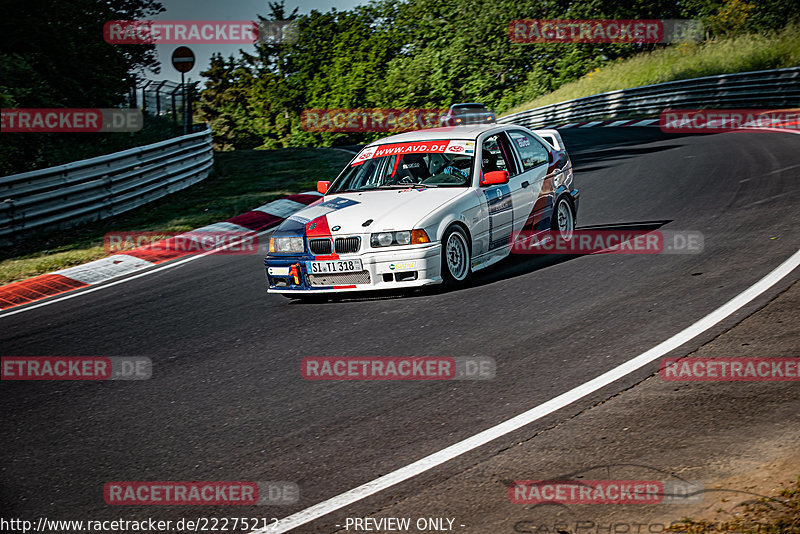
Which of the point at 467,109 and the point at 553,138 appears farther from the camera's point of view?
the point at 467,109

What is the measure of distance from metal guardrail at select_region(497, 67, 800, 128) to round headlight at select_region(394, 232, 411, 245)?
20.6m

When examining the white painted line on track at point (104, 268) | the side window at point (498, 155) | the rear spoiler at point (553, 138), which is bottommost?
the white painted line on track at point (104, 268)

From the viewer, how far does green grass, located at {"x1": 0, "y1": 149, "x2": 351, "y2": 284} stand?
36.3ft

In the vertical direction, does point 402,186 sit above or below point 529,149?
below

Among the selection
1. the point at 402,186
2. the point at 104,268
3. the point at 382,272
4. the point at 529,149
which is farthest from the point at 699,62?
the point at 382,272

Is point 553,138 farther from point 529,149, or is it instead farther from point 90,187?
point 90,187

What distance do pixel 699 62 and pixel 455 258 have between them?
97.7 feet

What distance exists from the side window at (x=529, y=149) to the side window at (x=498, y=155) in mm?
195

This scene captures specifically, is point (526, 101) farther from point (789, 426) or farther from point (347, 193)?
point (789, 426)

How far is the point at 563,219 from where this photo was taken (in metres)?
9.85

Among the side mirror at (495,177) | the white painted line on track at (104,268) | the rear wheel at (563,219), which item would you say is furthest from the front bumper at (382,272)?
the white painted line on track at (104,268)

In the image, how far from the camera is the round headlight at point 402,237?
24.8 ft

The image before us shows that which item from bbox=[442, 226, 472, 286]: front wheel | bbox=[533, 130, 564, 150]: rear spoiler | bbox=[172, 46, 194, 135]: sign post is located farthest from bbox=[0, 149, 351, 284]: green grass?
bbox=[442, 226, 472, 286]: front wheel

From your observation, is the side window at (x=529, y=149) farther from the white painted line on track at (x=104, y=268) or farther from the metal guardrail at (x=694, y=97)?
the metal guardrail at (x=694, y=97)
